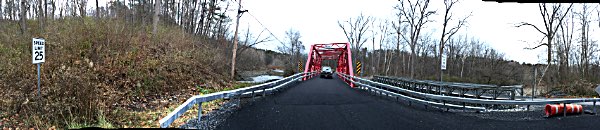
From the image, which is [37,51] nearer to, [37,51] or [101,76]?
[37,51]

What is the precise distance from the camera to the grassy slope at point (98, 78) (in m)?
6.17

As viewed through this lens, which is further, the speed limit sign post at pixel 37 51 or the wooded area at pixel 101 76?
the speed limit sign post at pixel 37 51

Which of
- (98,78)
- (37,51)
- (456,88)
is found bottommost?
(456,88)

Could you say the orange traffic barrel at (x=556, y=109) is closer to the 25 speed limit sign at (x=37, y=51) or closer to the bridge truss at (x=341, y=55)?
the 25 speed limit sign at (x=37, y=51)

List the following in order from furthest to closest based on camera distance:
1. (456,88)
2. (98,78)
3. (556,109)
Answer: (456,88)
(98,78)
(556,109)

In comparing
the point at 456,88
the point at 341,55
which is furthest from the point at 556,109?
the point at 341,55

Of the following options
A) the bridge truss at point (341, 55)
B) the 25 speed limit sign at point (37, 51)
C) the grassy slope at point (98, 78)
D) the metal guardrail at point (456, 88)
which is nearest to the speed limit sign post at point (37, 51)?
the 25 speed limit sign at point (37, 51)

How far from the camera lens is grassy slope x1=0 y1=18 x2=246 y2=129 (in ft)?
20.2

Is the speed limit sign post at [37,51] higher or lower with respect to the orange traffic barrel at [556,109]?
higher

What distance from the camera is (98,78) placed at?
1004cm

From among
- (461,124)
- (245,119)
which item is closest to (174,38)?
(245,119)

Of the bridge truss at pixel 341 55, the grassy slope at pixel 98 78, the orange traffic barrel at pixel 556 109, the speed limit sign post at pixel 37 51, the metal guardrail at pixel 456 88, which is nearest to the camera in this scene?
the grassy slope at pixel 98 78

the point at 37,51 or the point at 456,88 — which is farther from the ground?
the point at 37,51

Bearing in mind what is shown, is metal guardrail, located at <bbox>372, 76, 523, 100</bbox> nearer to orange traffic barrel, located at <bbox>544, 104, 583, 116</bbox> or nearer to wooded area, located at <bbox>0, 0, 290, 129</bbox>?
orange traffic barrel, located at <bbox>544, 104, 583, 116</bbox>
